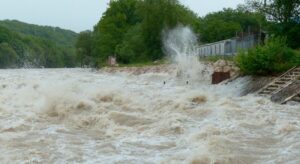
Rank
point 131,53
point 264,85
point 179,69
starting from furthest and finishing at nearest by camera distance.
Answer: point 131,53 → point 179,69 → point 264,85

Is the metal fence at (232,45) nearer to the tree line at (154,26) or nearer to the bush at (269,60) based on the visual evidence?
the tree line at (154,26)

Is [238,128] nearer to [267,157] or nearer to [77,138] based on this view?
[267,157]

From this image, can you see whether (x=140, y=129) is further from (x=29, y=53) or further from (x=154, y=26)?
(x=29, y=53)

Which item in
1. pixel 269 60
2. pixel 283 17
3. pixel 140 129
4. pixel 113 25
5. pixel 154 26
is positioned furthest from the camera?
pixel 113 25

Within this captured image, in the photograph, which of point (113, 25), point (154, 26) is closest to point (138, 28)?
point (154, 26)

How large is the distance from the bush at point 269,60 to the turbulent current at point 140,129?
5.71 m

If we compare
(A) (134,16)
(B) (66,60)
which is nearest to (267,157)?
(A) (134,16)

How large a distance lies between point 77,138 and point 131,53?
5891cm

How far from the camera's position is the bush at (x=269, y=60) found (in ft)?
83.4

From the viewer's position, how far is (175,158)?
9594 mm

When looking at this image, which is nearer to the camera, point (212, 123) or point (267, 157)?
point (267, 157)

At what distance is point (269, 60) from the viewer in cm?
2552

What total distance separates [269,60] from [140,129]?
14340mm

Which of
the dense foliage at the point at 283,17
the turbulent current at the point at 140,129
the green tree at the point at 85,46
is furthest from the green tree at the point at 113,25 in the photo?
the turbulent current at the point at 140,129
